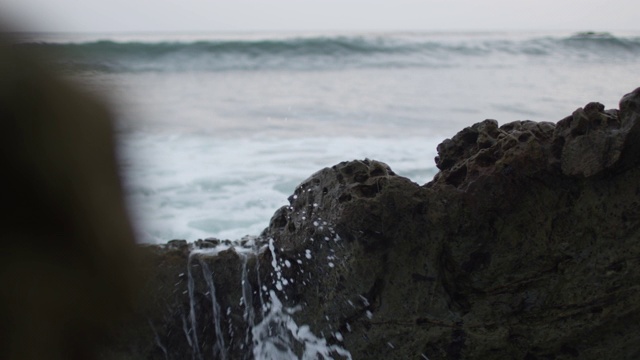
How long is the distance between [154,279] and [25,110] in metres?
1.51

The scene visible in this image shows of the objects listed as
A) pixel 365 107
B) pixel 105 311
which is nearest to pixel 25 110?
pixel 105 311

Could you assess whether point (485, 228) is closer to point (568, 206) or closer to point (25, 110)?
point (568, 206)

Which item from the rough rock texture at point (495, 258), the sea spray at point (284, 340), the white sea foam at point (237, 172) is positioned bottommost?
the white sea foam at point (237, 172)

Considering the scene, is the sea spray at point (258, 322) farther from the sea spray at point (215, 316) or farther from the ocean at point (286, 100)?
the ocean at point (286, 100)

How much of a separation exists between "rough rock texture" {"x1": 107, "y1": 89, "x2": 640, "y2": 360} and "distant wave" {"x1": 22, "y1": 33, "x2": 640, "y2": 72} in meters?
14.6

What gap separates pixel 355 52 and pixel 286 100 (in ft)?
24.6

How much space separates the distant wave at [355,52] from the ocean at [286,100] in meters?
0.06

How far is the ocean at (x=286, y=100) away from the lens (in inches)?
52.3

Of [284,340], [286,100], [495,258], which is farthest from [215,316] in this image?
[286,100]

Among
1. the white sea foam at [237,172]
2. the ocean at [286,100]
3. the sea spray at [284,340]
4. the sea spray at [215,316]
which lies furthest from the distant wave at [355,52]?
the sea spray at [284,340]

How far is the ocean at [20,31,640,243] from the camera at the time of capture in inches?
52.3

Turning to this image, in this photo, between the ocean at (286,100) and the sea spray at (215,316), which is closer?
the ocean at (286,100)

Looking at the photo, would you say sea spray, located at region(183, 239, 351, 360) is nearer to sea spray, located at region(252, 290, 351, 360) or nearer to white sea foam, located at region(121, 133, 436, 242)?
sea spray, located at region(252, 290, 351, 360)

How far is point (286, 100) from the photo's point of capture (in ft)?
43.8
